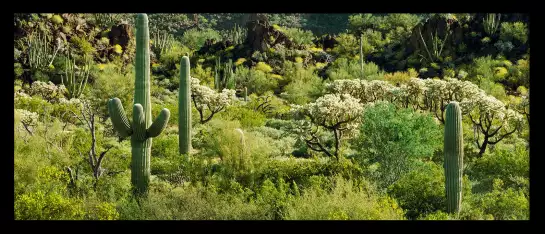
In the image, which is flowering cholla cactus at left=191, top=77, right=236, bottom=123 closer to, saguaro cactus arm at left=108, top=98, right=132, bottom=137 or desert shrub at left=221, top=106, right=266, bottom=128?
desert shrub at left=221, top=106, right=266, bottom=128

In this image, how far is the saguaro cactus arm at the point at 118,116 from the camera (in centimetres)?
1034

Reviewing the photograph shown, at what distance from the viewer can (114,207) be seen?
9773 millimetres

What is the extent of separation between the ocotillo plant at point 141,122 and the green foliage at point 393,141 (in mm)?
4306

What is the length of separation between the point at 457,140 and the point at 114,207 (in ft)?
20.0

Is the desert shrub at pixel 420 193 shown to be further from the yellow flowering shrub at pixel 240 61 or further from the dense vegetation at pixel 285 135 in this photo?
the yellow flowering shrub at pixel 240 61

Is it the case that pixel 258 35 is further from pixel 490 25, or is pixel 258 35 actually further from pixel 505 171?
pixel 505 171

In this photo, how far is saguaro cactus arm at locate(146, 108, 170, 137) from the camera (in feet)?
34.0

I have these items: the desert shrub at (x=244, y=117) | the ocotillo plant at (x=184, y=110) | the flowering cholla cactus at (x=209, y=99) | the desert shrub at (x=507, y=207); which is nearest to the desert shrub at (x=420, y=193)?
the desert shrub at (x=507, y=207)

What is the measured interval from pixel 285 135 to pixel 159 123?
6281 mm

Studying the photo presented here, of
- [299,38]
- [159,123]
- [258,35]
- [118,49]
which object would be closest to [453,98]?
[159,123]

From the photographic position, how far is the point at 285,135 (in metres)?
16.3
